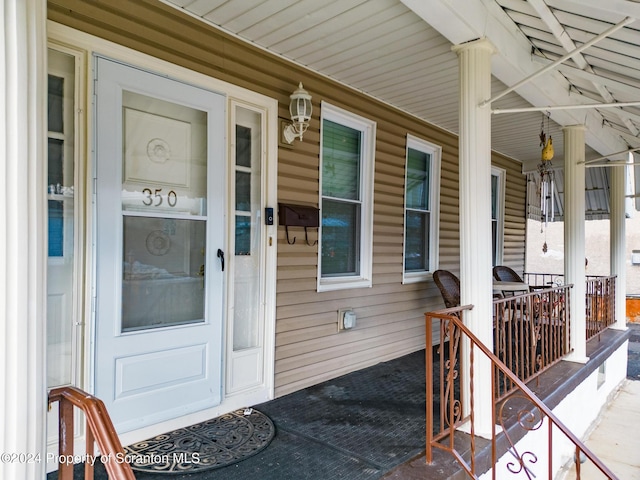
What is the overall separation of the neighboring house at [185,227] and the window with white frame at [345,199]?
0.02 m

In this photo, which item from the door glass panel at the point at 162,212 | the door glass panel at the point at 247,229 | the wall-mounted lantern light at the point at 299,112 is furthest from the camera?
the wall-mounted lantern light at the point at 299,112

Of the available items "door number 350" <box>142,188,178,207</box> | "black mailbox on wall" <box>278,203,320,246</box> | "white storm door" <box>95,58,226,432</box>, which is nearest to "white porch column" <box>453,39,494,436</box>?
"black mailbox on wall" <box>278,203,320,246</box>

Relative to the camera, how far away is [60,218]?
2.38m

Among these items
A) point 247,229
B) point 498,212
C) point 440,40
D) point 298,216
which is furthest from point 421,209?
point 247,229

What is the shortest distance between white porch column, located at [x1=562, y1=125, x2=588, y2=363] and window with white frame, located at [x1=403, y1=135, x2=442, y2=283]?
1.45m

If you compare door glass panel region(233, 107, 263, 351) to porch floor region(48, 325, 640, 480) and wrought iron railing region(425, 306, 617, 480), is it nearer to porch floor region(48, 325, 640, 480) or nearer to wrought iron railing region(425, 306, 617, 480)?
porch floor region(48, 325, 640, 480)

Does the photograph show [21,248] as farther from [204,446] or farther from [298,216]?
[298,216]

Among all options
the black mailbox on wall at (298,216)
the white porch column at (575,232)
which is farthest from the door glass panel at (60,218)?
the white porch column at (575,232)

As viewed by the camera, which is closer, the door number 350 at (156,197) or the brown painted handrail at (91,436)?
the brown painted handrail at (91,436)

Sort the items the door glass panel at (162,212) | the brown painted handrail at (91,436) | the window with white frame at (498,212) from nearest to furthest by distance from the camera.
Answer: the brown painted handrail at (91,436)
the door glass panel at (162,212)
the window with white frame at (498,212)

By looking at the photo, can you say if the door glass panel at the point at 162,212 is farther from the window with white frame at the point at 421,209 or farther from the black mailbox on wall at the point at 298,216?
the window with white frame at the point at 421,209

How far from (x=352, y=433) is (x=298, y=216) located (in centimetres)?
164

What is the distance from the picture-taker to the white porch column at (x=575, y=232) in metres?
4.49

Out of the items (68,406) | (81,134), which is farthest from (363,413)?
(81,134)
